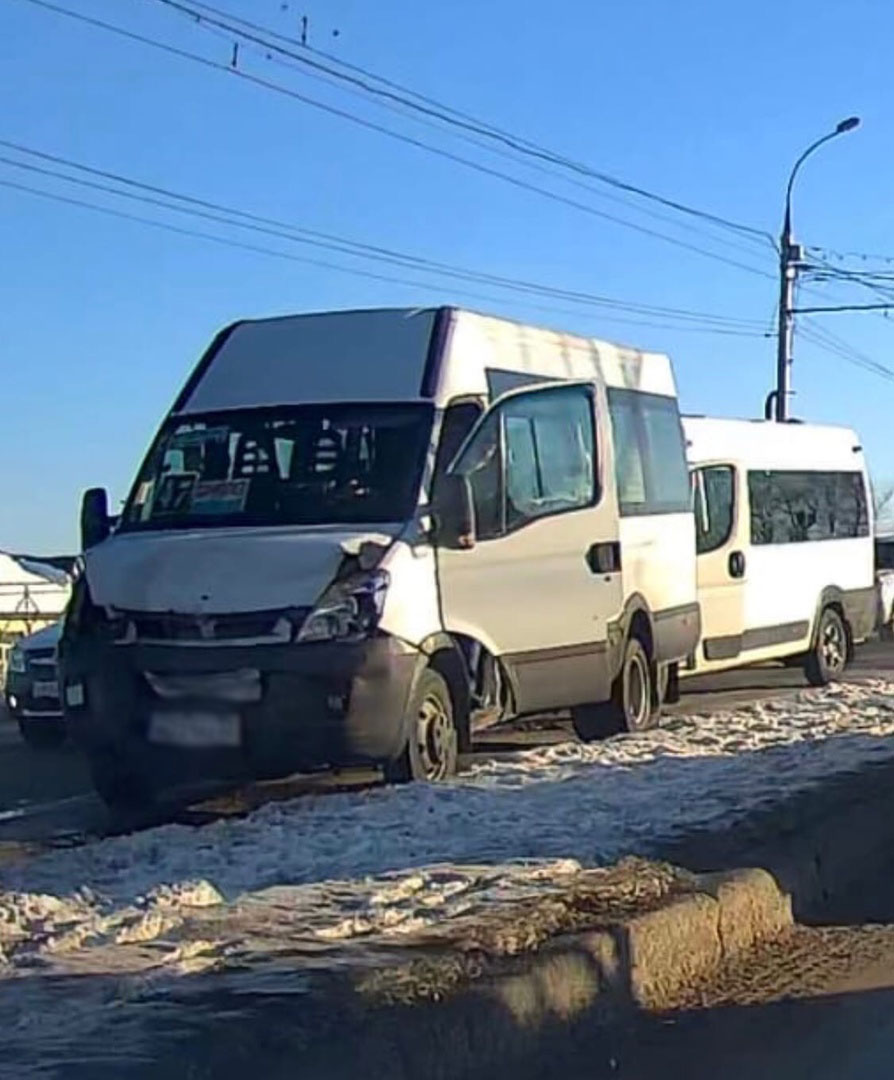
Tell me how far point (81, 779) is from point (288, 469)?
133 inches

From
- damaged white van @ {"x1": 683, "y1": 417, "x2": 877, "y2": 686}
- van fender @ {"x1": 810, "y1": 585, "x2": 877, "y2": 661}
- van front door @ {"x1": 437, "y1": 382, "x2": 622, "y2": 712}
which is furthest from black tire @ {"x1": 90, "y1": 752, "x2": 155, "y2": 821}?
van fender @ {"x1": 810, "y1": 585, "x2": 877, "y2": 661}

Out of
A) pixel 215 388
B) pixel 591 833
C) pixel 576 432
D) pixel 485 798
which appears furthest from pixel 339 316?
pixel 591 833

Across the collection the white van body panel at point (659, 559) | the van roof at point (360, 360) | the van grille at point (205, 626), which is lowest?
the van grille at point (205, 626)

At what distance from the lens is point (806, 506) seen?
2184cm

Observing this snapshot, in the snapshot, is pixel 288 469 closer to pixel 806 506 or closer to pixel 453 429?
pixel 453 429

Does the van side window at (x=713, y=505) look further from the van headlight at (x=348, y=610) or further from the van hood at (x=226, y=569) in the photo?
the van headlight at (x=348, y=610)

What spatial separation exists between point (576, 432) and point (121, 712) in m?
3.94

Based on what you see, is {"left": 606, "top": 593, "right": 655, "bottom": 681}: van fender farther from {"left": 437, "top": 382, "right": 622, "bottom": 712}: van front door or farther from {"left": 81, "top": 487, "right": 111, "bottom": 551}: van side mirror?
{"left": 81, "top": 487, "right": 111, "bottom": 551}: van side mirror

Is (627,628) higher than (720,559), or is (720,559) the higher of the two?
(720,559)

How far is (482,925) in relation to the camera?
7484mm

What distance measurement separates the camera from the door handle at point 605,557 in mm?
14141

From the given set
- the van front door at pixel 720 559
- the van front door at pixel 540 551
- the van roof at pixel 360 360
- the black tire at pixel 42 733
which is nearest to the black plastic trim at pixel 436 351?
the van roof at pixel 360 360

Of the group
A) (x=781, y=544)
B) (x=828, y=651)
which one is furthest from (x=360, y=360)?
(x=828, y=651)

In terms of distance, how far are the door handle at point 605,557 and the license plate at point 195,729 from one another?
343 cm
